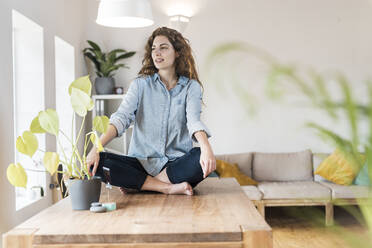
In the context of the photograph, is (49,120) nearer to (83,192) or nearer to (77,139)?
(77,139)

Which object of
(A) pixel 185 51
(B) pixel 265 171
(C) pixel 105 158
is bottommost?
Answer: (B) pixel 265 171

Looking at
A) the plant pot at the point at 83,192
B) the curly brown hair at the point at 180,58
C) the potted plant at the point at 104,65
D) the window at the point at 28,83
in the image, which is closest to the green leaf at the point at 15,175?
the plant pot at the point at 83,192

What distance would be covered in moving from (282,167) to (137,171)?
3.10 metres

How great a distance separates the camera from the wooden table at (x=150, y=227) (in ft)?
4.41

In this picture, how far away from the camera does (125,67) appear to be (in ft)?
16.5

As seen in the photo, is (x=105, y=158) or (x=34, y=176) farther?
(x=34, y=176)

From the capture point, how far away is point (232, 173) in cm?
454

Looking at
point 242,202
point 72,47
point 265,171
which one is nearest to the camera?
point 242,202

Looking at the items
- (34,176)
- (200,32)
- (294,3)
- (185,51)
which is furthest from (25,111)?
(294,3)

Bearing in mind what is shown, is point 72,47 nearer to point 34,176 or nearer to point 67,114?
point 67,114

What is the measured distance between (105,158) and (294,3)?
12.5ft

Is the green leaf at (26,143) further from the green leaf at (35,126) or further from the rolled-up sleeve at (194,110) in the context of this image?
the rolled-up sleeve at (194,110)

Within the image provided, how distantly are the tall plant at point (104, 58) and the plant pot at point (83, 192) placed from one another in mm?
3256

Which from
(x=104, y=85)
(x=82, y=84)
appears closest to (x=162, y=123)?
(x=82, y=84)
